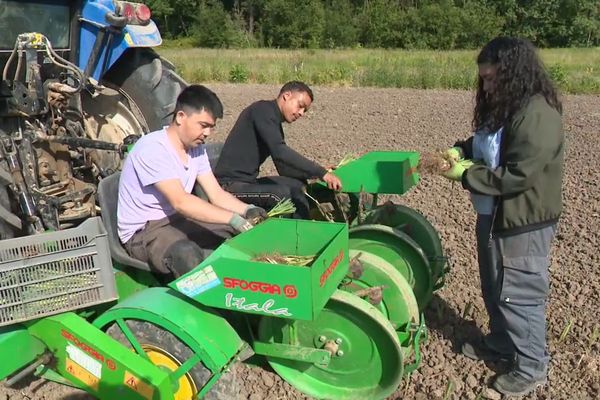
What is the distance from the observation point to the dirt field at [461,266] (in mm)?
2883

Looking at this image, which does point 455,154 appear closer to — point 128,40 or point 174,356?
point 174,356

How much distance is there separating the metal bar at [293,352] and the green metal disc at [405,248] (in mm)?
839

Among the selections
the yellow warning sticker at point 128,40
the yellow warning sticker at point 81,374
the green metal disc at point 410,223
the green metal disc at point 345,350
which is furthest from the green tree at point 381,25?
the yellow warning sticker at point 81,374

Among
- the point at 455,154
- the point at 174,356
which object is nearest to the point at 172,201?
the point at 174,356

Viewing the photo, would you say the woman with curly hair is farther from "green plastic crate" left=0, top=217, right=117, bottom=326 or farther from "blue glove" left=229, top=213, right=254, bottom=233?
"green plastic crate" left=0, top=217, right=117, bottom=326

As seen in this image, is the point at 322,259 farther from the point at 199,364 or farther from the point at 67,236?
the point at 67,236

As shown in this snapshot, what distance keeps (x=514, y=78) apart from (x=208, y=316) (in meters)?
1.60

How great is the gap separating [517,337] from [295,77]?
12.7 meters

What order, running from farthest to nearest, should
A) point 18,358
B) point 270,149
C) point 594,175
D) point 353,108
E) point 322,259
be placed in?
point 353,108
point 594,175
point 270,149
point 18,358
point 322,259

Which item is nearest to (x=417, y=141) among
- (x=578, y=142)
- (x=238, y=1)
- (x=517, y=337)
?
(x=578, y=142)

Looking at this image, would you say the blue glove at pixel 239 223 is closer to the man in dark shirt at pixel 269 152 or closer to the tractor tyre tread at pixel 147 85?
the man in dark shirt at pixel 269 152

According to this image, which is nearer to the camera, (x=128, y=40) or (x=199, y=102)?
(x=199, y=102)

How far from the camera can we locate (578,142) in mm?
7449

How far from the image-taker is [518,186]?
2.59 metres
